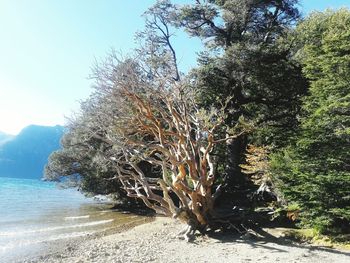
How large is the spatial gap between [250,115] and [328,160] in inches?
453

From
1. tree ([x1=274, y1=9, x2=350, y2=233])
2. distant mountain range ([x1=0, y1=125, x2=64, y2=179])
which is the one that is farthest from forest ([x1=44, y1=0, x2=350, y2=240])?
distant mountain range ([x1=0, y1=125, x2=64, y2=179])

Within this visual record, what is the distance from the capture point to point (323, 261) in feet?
32.9

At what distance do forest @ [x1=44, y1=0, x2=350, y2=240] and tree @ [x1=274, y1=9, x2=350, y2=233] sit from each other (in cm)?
4

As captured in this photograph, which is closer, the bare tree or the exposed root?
the exposed root

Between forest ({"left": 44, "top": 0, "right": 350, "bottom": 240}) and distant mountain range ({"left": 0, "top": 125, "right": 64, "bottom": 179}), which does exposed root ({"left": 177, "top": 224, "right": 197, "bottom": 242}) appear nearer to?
forest ({"left": 44, "top": 0, "right": 350, "bottom": 240})

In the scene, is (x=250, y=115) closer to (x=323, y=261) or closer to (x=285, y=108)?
(x=285, y=108)

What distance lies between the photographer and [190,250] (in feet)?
40.2

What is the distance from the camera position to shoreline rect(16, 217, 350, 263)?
35.2 feet

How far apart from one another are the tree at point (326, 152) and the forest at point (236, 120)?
39 millimetres

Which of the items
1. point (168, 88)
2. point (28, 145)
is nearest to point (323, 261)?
point (168, 88)

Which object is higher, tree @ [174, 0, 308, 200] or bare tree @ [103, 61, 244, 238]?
tree @ [174, 0, 308, 200]

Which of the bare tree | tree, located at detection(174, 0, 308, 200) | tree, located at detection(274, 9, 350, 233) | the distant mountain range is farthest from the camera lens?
the distant mountain range

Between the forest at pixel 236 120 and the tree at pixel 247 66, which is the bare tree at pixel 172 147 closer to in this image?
the forest at pixel 236 120

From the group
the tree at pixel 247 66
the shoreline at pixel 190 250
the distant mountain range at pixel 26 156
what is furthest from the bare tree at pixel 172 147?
the distant mountain range at pixel 26 156
